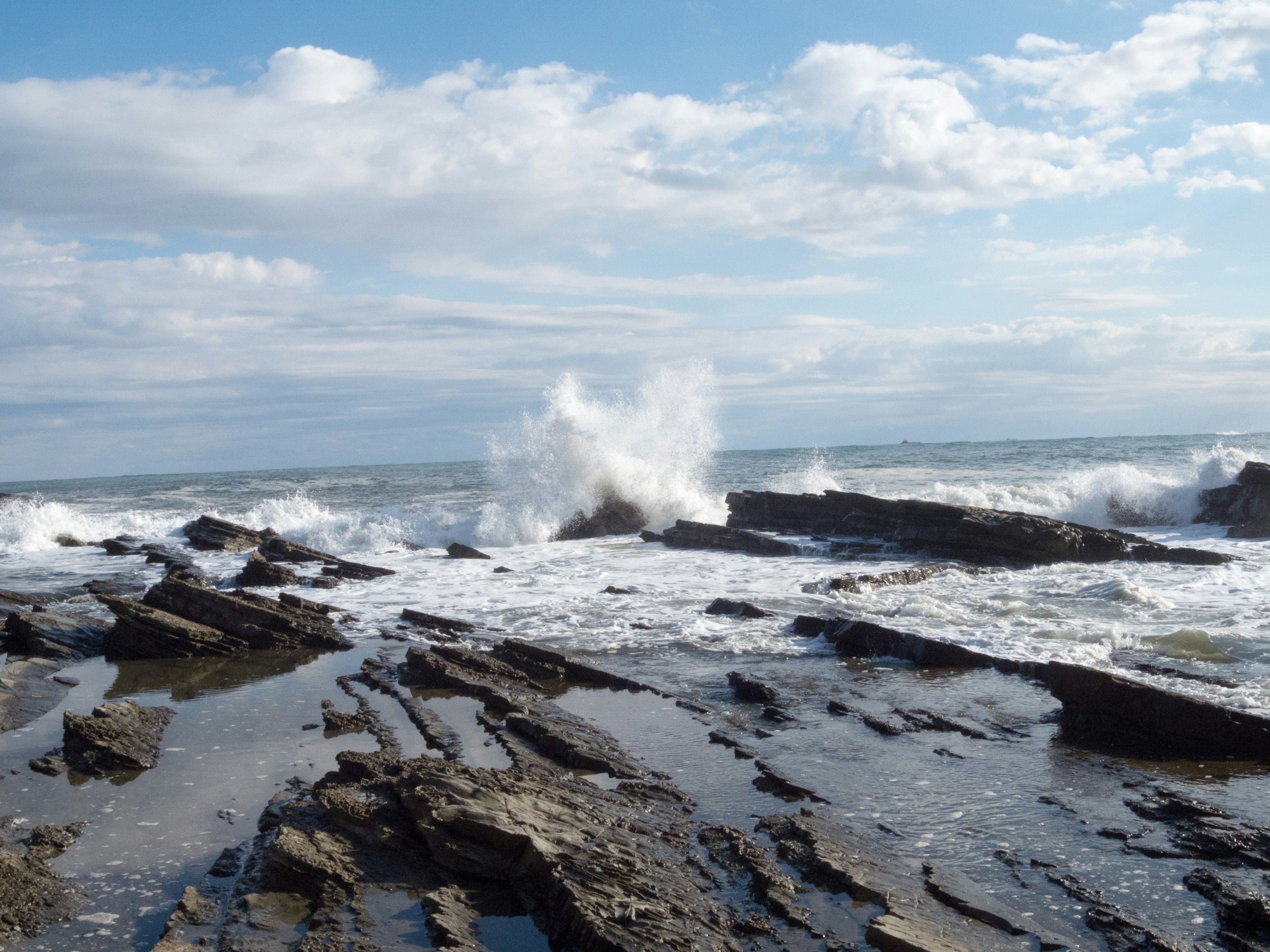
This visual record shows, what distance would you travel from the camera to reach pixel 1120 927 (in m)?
4.52

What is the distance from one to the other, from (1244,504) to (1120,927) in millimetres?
22331

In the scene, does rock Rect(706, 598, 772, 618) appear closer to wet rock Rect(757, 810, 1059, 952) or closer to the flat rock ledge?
the flat rock ledge

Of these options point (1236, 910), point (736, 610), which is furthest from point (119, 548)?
point (1236, 910)

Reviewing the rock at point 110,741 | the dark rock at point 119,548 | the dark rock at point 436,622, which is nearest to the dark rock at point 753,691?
the dark rock at point 436,622

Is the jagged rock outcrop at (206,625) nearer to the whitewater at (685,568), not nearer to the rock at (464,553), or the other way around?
the whitewater at (685,568)

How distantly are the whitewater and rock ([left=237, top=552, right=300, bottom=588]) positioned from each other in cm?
133

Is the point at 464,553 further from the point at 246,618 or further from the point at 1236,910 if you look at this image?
the point at 1236,910

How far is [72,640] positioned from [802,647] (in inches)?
398

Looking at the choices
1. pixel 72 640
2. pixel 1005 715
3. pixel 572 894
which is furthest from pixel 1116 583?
pixel 72 640

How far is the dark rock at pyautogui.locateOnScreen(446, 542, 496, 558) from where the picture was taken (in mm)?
22219

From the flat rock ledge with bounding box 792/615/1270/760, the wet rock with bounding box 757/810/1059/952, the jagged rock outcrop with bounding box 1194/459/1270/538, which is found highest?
the jagged rock outcrop with bounding box 1194/459/1270/538

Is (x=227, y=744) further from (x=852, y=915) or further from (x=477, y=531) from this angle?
(x=477, y=531)

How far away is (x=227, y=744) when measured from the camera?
783 centimetres

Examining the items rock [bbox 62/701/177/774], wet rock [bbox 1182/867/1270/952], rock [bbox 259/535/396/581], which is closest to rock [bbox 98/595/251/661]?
rock [bbox 62/701/177/774]
